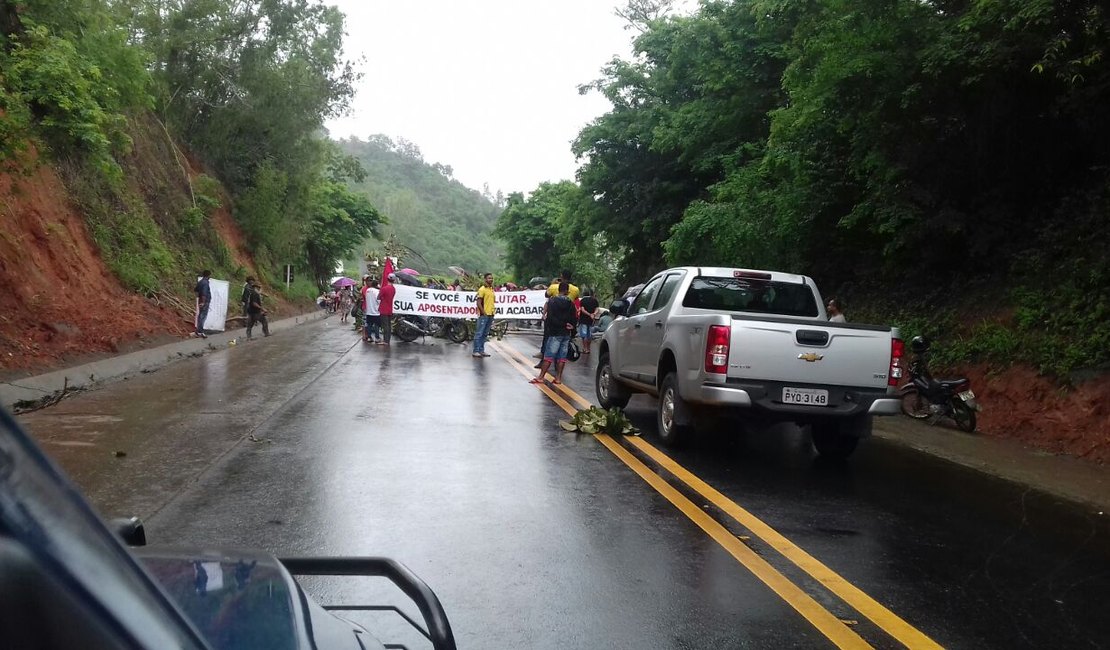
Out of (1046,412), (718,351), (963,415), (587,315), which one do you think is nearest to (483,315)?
(587,315)

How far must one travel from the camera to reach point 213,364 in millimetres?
15820

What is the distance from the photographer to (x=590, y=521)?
5.91 meters

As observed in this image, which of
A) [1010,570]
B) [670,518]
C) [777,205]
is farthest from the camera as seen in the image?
[777,205]

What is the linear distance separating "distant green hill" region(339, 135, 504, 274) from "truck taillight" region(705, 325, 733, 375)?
93.6 meters

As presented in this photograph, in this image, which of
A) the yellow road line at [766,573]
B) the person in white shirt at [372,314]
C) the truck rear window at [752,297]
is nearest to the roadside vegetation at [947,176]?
the truck rear window at [752,297]

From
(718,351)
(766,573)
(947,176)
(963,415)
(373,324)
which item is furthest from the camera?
(373,324)

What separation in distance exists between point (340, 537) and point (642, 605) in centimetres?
200

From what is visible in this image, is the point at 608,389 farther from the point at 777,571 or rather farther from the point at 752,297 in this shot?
the point at 777,571

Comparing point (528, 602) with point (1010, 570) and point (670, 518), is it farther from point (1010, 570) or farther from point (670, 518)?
point (1010, 570)

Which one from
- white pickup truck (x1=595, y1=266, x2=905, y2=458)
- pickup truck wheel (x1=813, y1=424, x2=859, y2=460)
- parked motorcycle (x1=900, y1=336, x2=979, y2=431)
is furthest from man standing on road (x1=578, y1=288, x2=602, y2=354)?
pickup truck wheel (x1=813, y1=424, x2=859, y2=460)

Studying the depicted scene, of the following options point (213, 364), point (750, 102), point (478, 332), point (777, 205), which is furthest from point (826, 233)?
point (213, 364)

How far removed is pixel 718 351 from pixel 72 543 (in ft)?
23.7

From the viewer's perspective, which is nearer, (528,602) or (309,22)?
(528,602)

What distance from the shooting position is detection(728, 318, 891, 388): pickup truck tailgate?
7871mm
